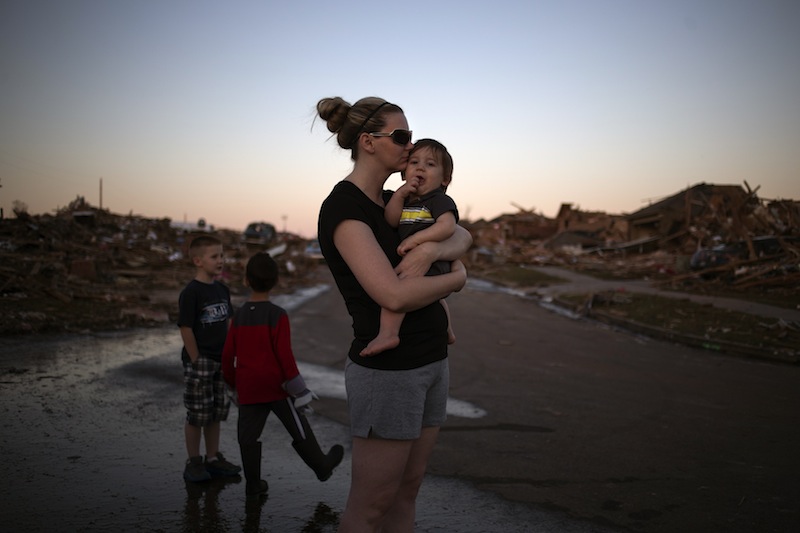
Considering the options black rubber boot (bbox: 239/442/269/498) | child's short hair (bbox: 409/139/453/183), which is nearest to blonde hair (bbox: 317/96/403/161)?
child's short hair (bbox: 409/139/453/183)

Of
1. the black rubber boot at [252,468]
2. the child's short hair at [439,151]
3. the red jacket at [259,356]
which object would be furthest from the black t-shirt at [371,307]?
the black rubber boot at [252,468]

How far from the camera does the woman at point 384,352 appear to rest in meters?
2.12

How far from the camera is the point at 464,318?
14.3 m

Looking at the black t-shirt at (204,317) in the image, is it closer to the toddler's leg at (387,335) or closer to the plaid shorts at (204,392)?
the plaid shorts at (204,392)

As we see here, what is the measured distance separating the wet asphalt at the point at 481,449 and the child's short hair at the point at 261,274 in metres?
1.44

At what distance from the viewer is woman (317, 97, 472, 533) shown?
212 cm

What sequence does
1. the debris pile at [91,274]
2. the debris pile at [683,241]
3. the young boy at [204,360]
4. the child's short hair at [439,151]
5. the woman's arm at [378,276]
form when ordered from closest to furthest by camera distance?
the woman's arm at [378,276] < the child's short hair at [439,151] < the young boy at [204,360] < the debris pile at [91,274] < the debris pile at [683,241]

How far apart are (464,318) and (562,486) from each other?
10.0 m

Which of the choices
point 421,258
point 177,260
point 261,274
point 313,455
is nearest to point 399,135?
point 421,258

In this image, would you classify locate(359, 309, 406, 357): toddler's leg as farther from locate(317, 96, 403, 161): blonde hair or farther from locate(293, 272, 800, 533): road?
locate(293, 272, 800, 533): road

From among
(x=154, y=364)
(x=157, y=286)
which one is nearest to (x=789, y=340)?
(x=154, y=364)

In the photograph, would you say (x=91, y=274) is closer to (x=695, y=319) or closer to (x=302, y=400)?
(x=302, y=400)

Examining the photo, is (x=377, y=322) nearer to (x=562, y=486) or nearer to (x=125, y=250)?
(x=562, y=486)

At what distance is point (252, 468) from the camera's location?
392cm
